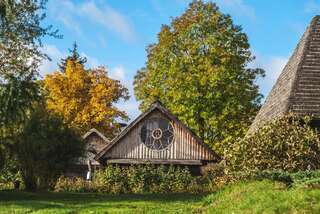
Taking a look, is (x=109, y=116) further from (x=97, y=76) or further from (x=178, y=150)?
(x=178, y=150)

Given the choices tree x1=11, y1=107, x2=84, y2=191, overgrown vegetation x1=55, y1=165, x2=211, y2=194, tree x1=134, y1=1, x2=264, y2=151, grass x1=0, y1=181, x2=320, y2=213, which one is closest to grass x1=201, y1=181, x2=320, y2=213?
grass x1=0, y1=181, x2=320, y2=213

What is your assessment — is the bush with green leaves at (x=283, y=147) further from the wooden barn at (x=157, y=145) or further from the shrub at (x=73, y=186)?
the wooden barn at (x=157, y=145)

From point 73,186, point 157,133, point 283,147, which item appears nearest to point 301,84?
point 283,147

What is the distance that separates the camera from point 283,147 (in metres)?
22.7

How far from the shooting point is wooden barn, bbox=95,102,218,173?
37781mm

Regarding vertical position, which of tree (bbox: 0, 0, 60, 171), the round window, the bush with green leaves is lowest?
the bush with green leaves

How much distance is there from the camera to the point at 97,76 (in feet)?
203

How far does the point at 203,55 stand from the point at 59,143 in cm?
2032

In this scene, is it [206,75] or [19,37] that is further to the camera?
[206,75]

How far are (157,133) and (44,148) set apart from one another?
11416mm

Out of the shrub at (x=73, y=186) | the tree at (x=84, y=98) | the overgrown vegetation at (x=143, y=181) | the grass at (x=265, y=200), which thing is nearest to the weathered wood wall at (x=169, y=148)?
the shrub at (x=73, y=186)

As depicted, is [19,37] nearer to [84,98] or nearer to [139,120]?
[139,120]

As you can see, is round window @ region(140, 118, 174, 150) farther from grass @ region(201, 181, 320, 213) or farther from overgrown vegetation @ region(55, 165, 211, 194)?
grass @ region(201, 181, 320, 213)

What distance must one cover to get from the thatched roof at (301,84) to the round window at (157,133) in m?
9.64
